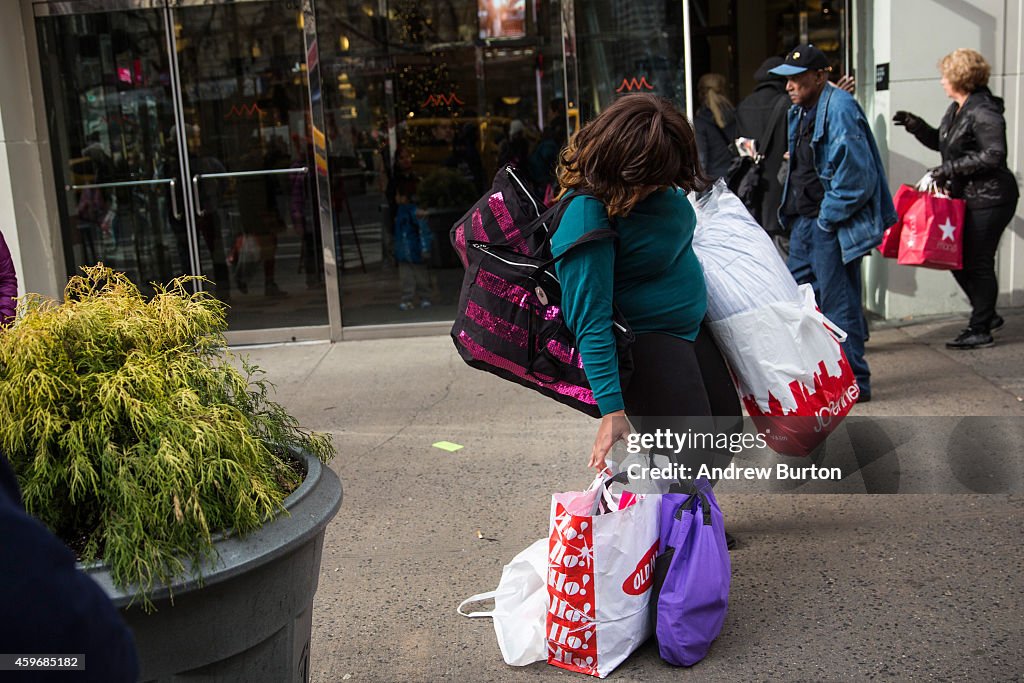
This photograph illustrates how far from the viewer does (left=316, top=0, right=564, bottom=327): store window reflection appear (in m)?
8.19

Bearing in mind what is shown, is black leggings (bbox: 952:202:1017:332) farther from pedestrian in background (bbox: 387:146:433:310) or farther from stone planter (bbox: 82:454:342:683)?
stone planter (bbox: 82:454:342:683)

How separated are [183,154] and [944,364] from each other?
231 inches

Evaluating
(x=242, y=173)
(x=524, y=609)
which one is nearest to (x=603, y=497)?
(x=524, y=609)

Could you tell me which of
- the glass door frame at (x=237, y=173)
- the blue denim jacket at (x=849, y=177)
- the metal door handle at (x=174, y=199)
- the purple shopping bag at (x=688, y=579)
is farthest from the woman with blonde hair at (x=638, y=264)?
the metal door handle at (x=174, y=199)

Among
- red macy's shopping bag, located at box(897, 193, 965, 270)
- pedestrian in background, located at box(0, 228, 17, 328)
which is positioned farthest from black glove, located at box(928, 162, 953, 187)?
pedestrian in background, located at box(0, 228, 17, 328)

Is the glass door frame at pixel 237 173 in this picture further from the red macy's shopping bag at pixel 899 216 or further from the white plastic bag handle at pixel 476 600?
the white plastic bag handle at pixel 476 600

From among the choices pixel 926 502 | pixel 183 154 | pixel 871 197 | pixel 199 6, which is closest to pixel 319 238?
pixel 183 154

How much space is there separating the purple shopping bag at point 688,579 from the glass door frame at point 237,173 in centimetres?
562

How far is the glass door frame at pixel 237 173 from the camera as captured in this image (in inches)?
318

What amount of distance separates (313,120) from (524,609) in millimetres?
5657

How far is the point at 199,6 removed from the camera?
8.13 meters

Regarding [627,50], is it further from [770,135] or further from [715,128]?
[770,135]

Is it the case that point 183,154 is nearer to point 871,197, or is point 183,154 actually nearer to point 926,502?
point 871,197

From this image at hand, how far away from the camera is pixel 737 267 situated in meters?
3.72
